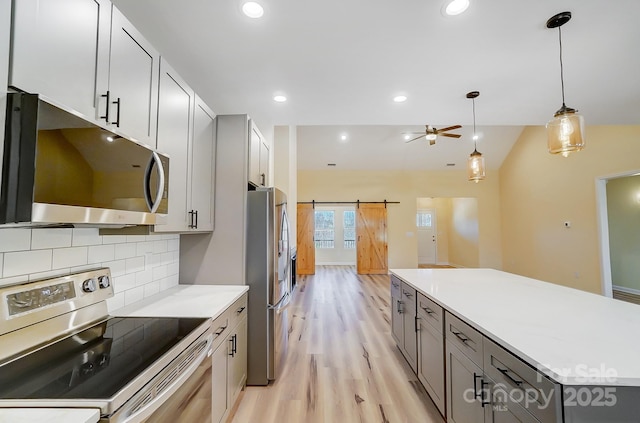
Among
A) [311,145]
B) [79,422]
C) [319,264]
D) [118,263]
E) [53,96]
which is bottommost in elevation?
[319,264]

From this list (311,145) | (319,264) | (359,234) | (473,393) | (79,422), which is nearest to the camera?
(79,422)

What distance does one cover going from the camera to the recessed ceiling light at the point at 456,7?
1513mm

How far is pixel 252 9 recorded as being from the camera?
1.57m

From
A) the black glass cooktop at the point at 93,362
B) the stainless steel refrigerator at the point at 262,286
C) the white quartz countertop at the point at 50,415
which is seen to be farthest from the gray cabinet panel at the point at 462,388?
the white quartz countertop at the point at 50,415

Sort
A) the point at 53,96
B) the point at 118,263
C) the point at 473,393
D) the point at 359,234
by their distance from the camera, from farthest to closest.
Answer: the point at 359,234 → the point at 118,263 → the point at 473,393 → the point at 53,96

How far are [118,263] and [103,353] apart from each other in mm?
751

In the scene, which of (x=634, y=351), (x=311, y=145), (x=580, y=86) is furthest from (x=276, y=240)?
(x=311, y=145)

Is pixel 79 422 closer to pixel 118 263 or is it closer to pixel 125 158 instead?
pixel 125 158

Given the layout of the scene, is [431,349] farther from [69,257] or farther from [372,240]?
[372,240]

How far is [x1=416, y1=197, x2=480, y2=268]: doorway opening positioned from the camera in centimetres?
874

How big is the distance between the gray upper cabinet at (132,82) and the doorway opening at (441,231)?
335 inches

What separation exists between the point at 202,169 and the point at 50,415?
5.35 ft

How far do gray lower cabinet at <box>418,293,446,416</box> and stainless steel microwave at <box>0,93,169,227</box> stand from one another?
189 centimetres

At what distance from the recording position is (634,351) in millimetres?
1075
